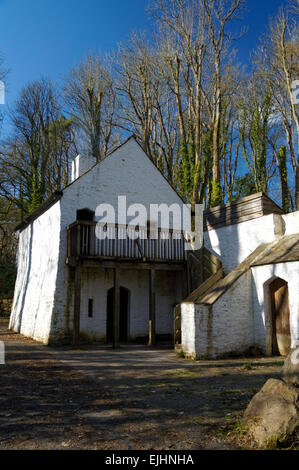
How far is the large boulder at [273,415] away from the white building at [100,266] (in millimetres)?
9636

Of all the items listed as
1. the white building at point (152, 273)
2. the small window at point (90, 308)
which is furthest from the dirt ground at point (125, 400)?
the small window at point (90, 308)

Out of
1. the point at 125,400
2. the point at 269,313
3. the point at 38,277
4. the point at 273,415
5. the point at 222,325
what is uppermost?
the point at 38,277

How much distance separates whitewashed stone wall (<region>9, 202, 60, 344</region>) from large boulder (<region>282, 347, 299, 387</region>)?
10491 mm

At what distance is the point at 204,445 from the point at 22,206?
24721mm

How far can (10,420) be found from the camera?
17.5 feet

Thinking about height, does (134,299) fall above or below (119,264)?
below

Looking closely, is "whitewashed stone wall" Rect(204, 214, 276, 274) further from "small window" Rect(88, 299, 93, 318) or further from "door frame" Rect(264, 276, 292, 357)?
"small window" Rect(88, 299, 93, 318)

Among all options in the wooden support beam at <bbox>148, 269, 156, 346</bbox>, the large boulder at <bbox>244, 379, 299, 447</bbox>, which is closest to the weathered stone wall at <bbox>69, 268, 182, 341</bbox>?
the wooden support beam at <bbox>148, 269, 156, 346</bbox>

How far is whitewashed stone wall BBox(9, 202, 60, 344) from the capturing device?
15589 mm

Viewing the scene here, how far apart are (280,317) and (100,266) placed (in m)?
6.67

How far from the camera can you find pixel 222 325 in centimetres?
1160

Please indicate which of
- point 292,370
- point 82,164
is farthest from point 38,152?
point 292,370

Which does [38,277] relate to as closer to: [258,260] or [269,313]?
[258,260]

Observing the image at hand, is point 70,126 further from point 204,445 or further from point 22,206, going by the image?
point 204,445
